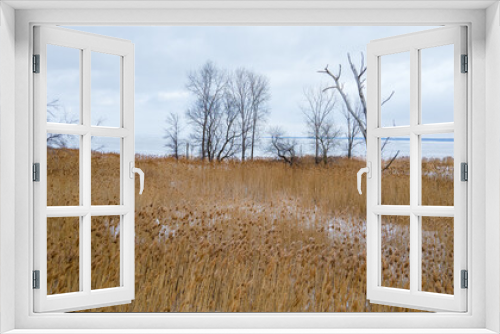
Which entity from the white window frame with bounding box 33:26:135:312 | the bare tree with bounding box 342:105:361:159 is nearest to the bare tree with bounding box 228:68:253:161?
the bare tree with bounding box 342:105:361:159

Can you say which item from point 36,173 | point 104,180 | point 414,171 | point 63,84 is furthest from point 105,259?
point 414,171

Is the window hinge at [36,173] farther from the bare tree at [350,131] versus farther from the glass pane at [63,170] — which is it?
the bare tree at [350,131]

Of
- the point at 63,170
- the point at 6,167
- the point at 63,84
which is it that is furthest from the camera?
the point at 63,170

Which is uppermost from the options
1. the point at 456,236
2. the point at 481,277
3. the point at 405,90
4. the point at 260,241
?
the point at 405,90

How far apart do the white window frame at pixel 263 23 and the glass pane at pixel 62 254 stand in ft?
2.07

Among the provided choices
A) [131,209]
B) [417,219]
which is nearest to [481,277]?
[417,219]

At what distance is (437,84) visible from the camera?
2.66 meters

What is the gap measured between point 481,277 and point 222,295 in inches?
103

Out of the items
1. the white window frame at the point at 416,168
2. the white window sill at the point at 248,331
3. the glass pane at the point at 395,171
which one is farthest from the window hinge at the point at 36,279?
the glass pane at the point at 395,171

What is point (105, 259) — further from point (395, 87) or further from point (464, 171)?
point (464, 171)

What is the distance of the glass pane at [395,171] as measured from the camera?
3.61 meters

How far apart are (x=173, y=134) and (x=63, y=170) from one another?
68.1 inches

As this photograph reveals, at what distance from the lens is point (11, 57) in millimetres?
1859

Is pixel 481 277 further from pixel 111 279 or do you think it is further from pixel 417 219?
pixel 111 279
